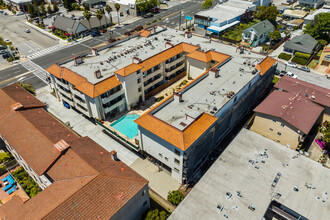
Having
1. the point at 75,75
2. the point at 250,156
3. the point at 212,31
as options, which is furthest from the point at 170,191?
the point at 212,31

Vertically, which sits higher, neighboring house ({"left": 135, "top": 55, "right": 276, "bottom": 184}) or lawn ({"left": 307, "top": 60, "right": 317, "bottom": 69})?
neighboring house ({"left": 135, "top": 55, "right": 276, "bottom": 184})

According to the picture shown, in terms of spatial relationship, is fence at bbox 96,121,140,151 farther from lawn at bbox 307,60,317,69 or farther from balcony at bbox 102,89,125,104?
lawn at bbox 307,60,317,69

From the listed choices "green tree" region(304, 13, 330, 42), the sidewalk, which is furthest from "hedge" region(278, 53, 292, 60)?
the sidewalk

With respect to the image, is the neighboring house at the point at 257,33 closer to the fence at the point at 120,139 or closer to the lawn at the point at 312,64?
the lawn at the point at 312,64

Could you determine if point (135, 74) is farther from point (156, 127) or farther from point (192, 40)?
point (192, 40)

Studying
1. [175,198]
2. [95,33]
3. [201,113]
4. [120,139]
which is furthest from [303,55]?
[95,33]

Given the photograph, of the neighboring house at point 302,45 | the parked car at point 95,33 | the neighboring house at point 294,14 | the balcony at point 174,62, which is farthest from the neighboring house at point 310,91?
the parked car at point 95,33
